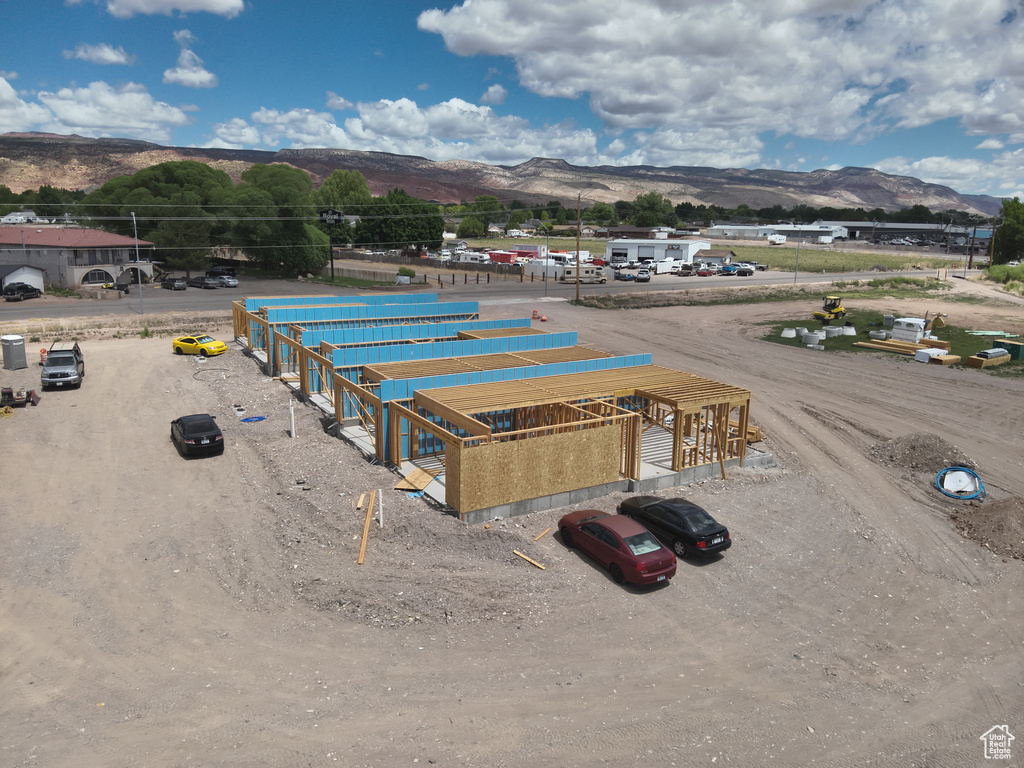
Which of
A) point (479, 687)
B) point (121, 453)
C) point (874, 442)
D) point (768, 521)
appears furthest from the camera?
point (874, 442)

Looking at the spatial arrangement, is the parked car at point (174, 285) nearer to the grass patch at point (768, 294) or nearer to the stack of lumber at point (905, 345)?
the grass patch at point (768, 294)

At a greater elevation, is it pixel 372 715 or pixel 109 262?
pixel 109 262

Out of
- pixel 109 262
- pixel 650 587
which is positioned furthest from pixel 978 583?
pixel 109 262

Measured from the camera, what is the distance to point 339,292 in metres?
67.5

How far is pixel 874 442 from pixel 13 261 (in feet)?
236

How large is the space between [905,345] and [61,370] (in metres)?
44.7

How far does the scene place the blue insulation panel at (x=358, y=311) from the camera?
36.0 metres

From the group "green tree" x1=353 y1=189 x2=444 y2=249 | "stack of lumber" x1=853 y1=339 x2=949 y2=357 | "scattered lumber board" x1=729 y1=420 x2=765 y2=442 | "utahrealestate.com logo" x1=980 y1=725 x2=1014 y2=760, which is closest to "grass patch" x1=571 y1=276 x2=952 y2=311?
"stack of lumber" x1=853 y1=339 x2=949 y2=357

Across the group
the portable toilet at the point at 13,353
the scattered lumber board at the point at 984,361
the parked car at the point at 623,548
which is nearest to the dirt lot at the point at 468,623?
the parked car at the point at 623,548

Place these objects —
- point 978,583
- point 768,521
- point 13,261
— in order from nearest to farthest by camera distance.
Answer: point 978,583 → point 768,521 → point 13,261

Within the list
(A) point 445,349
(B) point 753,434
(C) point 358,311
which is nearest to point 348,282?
(C) point 358,311

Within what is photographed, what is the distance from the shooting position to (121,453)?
23.2 meters

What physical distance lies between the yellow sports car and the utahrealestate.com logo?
37460mm

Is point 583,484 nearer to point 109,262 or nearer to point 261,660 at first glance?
point 261,660
